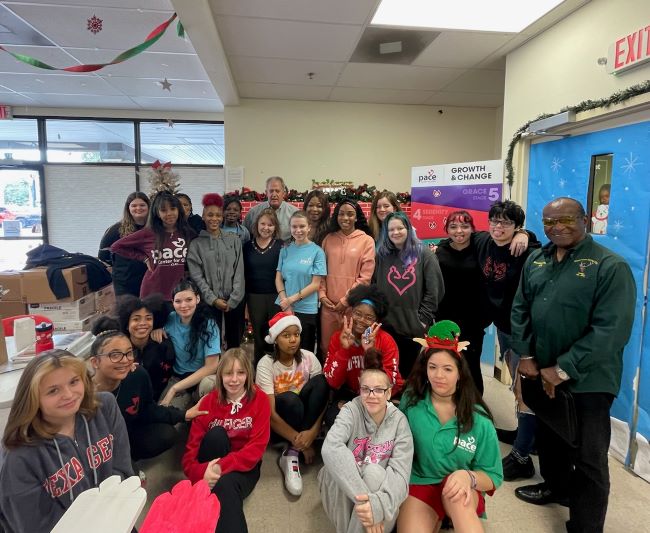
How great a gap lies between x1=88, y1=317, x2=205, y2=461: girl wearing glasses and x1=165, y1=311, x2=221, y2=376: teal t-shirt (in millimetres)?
359

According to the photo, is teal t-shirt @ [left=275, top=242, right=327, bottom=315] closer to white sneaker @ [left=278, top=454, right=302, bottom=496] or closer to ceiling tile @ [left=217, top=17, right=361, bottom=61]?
white sneaker @ [left=278, top=454, right=302, bottom=496]

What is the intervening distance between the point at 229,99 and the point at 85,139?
→ 9.96 feet

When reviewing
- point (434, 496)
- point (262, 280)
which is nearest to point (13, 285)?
point (262, 280)

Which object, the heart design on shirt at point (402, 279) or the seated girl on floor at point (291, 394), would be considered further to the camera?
the heart design on shirt at point (402, 279)

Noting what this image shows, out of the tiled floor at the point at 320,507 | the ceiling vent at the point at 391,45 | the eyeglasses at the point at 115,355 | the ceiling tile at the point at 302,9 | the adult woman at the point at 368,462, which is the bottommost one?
the tiled floor at the point at 320,507

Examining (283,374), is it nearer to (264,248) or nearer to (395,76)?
(264,248)

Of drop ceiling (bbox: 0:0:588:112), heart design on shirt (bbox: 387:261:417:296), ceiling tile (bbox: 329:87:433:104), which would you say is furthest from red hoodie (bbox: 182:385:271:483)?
ceiling tile (bbox: 329:87:433:104)

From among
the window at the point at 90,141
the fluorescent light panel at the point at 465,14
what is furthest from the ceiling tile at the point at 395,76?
the window at the point at 90,141

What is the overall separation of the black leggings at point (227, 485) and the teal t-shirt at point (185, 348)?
0.65 metres

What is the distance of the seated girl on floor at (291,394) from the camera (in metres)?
2.30

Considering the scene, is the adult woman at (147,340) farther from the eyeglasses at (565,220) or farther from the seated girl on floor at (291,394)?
the eyeglasses at (565,220)

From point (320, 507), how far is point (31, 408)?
1408mm

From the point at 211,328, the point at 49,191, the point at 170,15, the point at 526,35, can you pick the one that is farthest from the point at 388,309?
the point at 49,191

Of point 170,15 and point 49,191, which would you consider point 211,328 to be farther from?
point 49,191
